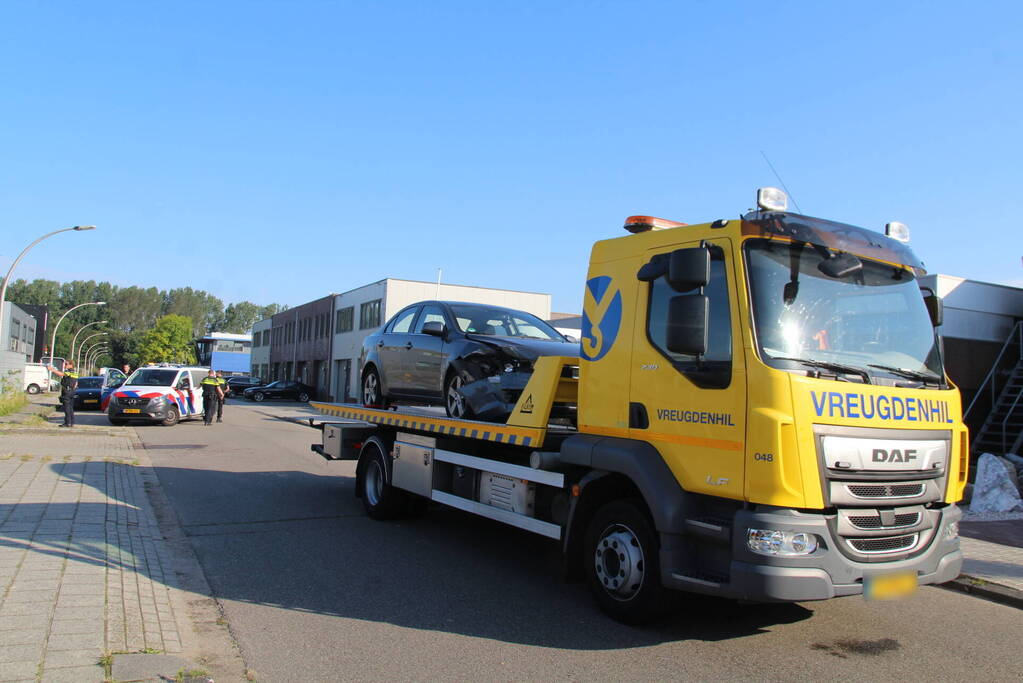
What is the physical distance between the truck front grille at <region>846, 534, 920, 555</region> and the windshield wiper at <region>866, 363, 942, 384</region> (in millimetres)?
1016

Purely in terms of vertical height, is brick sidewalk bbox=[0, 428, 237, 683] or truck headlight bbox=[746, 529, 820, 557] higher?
truck headlight bbox=[746, 529, 820, 557]

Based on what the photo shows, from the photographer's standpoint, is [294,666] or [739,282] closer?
[294,666]

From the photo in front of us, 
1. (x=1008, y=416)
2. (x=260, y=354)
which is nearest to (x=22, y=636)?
(x=1008, y=416)

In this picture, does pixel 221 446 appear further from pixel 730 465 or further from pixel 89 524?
pixel 730 465

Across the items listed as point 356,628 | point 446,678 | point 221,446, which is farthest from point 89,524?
point 221,446

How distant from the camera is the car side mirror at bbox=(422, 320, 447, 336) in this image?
7922 mm

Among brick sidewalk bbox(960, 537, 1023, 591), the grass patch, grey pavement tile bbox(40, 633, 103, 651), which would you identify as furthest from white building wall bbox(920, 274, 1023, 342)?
the grass patch

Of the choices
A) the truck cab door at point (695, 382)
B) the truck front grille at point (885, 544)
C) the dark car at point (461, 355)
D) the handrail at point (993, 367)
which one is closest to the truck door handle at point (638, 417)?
the truck cab door at point (695, 382)

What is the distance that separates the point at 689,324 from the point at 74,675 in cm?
388

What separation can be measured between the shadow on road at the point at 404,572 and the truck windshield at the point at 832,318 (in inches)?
78.1

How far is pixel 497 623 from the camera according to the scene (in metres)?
5.12

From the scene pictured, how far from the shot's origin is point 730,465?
438 cm

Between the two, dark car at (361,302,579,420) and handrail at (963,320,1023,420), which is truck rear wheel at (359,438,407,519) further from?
handrail at (963,320,1023,420)

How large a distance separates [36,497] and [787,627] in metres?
8.34
